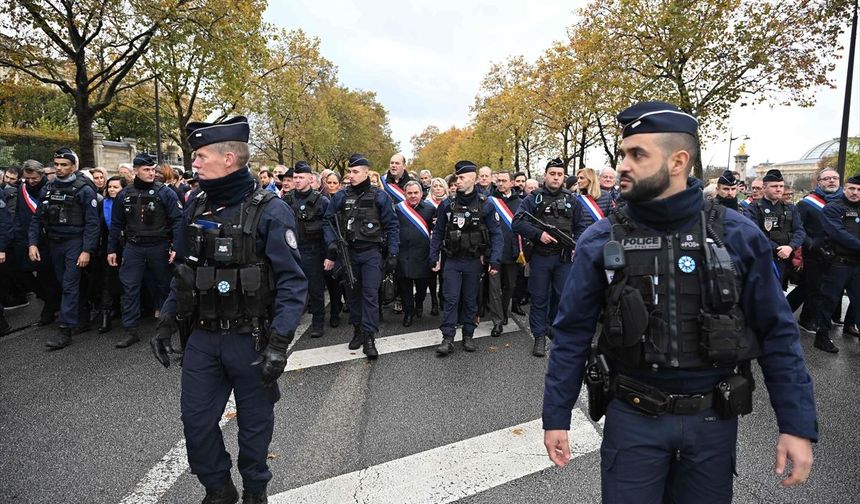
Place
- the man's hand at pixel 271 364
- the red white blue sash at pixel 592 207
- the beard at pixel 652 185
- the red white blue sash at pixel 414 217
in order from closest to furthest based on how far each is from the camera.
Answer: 1. the beard at pixel 652 185
2. the man's hand at pixel 271 364
3. the red white blue sash at pixel 592 207
4. the red white blue sash at pixel 414 217

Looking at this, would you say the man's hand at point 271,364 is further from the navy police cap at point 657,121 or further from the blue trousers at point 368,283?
the blue trousers at point 368,283

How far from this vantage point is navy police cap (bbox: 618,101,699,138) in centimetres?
189

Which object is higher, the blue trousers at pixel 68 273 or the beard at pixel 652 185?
the beard at pixel 652 185

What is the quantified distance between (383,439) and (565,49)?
2464 cm

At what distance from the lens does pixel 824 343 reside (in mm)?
5836

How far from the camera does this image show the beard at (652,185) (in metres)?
1.88

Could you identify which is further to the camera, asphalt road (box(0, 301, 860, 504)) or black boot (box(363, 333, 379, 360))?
black boot (box(363, 333, 379, 360))

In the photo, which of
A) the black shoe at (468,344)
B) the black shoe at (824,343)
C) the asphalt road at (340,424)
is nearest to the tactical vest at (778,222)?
the black shoe at (824,343)

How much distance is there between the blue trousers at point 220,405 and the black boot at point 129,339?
361 cm

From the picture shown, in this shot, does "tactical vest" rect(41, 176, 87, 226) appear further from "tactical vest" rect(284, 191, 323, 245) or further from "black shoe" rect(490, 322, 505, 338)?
"black shoe" rect(490, 322, 505, 338)

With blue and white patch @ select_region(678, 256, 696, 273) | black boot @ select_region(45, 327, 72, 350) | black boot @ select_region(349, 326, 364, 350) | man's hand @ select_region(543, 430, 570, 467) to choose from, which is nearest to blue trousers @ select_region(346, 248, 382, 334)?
black boot @ select_region(349, 326, 364, 350)

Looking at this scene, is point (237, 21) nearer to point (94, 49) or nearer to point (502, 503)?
point (94, 49)

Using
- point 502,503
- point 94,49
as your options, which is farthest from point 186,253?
point 94,49

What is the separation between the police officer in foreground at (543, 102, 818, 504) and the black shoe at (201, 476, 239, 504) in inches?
81.7
